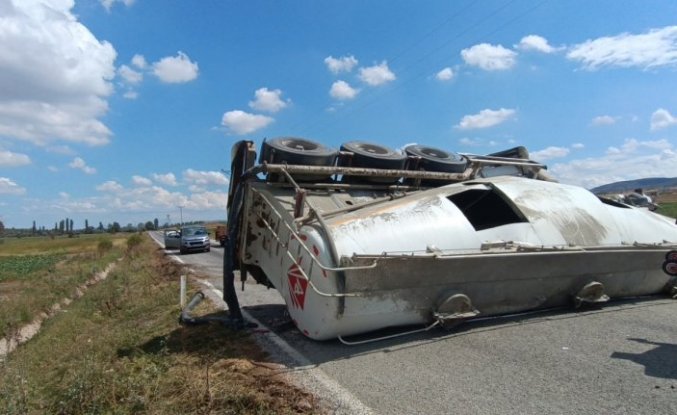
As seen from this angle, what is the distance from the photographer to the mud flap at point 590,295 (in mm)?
6691

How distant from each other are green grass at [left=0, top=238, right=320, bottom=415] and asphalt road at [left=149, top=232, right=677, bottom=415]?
1.74 ft

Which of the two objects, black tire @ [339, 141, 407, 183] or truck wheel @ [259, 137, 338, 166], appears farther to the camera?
black tire @ [339, 141, 407, 183]

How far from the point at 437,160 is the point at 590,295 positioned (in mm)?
3054

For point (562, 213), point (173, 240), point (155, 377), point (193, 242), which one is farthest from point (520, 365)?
point (173, 240)

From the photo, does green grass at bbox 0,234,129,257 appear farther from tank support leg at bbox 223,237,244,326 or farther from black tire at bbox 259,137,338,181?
black tire at bbox 259,137,338,181

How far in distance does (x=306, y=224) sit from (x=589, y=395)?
3.35m

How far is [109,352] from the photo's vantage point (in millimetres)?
6887

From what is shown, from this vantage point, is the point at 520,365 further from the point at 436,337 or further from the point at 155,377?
the point at 155,377

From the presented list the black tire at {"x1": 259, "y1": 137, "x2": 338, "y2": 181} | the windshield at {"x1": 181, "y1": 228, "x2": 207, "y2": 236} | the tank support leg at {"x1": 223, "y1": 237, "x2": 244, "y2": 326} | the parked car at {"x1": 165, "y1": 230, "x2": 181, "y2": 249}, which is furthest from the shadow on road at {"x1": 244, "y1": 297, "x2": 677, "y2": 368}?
the parked car at {"x1": 165, "y1": 230, "x2": 181, "y2": 249}

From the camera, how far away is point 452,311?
19.1 feet

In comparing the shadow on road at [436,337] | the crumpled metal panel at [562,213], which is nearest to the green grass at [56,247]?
the shadow on road at [436,337]

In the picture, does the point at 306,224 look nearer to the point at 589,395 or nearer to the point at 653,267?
the point at 589,395

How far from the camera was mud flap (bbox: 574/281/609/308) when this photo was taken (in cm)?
669

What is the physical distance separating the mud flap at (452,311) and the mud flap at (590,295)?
1853mm
